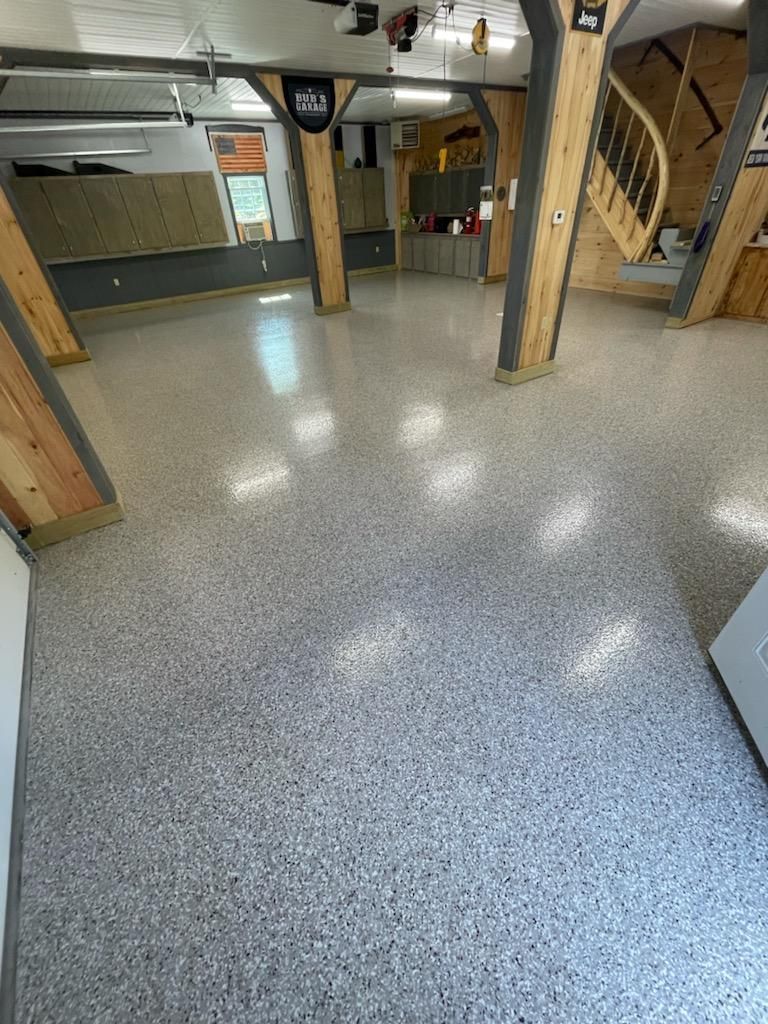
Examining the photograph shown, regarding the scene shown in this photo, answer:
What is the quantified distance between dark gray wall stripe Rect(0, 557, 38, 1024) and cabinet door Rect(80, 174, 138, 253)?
311 inches

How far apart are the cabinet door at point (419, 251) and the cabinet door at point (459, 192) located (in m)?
0.91

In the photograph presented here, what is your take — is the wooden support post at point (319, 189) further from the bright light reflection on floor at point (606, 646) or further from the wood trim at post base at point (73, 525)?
the bright light reflection on floor at point (606, 646)

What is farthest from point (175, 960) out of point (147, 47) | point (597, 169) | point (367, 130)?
point (367, 130)

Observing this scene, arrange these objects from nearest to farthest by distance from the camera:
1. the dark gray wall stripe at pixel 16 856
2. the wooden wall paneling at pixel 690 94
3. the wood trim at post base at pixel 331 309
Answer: the dark gray wall stripe at pixel 16 856
the wooden wall paneling at pixel 690 94
the wood trim at post base at pixel 331 309

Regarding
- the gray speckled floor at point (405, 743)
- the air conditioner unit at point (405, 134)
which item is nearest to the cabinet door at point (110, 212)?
the air conditioner unit at point (405, 134)

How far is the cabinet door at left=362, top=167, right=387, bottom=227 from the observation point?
874cm

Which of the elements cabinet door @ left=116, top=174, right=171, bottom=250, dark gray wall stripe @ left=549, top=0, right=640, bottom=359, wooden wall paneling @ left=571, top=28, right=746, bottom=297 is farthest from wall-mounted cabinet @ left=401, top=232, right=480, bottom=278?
dark gray wall stripe @ left=549, top=0, right=640, bottom=359

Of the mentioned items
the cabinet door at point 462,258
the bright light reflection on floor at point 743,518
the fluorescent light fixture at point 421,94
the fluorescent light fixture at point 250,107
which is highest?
the fluorescent light fixture at point 250,107

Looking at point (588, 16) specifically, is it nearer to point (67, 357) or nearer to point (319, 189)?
point (319, 189)

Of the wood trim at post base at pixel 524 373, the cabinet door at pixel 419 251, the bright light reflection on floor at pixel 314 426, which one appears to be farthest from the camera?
the cabinet door at pixel 419 251

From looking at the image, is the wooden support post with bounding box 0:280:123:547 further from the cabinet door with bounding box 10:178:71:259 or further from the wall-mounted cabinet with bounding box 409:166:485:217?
the wall-mounted cabinet with bounding box 409:166:485:217

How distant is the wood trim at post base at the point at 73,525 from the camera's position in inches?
84.4

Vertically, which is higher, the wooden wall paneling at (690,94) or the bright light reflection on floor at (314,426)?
the wooden wall paneling at (690,94)

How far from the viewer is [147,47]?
4047 millimetres
